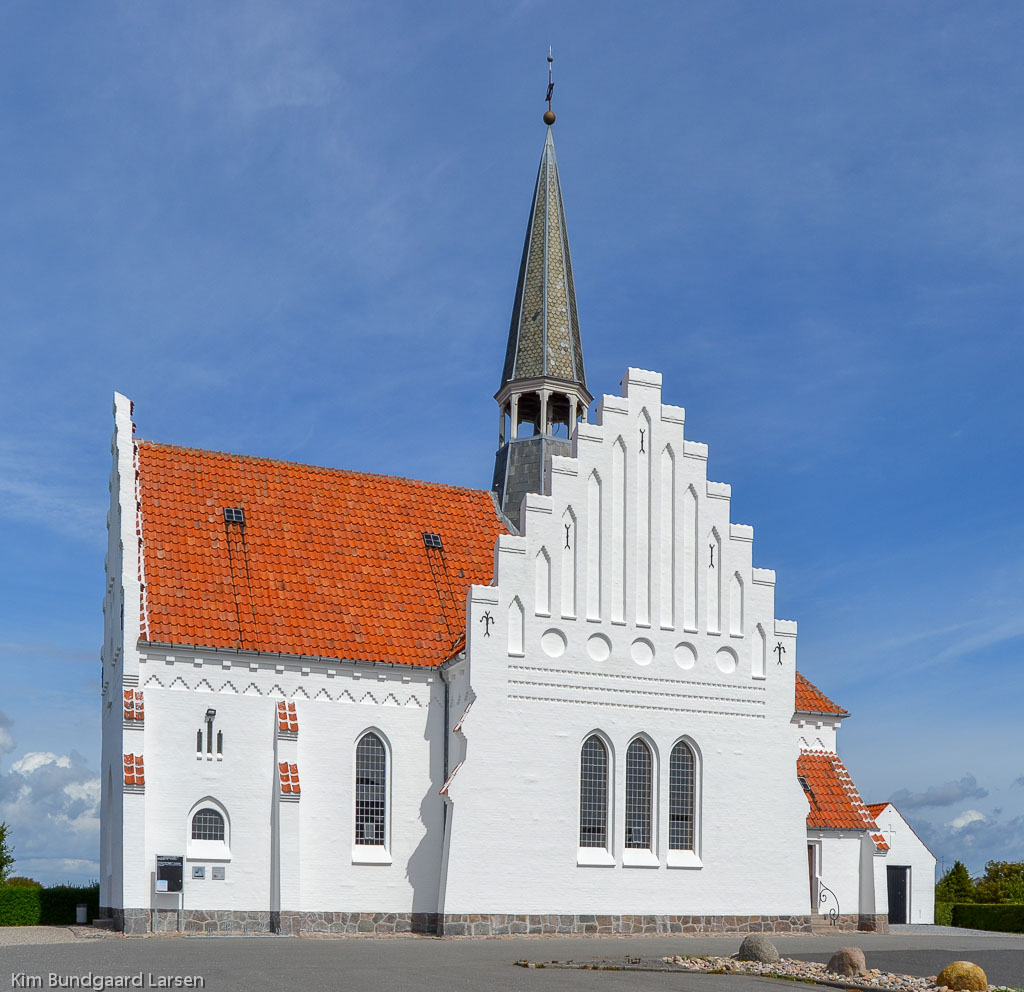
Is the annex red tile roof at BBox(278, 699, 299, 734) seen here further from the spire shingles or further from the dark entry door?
the dark entry door

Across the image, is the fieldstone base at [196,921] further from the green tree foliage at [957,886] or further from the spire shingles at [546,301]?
the green tree foliage at [957,886]

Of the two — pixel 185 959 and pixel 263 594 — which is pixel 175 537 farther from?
pixel 185 959

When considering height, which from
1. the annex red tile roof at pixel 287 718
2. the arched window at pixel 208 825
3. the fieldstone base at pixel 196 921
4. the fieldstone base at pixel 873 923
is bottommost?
the fieldstone base at pixel 873 923

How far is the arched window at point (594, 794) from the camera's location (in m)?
31.6

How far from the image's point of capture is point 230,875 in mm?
29484

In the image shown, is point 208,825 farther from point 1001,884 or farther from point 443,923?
point 1001,884

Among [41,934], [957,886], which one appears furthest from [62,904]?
[957,886]

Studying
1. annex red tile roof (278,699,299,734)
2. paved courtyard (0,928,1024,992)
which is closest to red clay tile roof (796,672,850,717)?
paved courtyard (0,928,1024,992)

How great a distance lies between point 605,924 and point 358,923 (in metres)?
6.09

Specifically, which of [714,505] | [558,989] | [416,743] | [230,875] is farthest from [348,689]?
[558,989]

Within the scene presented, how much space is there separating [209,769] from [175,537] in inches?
243

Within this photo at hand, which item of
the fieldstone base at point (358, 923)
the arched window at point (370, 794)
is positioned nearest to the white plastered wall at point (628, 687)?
the fieldstone base at point (358, 923)

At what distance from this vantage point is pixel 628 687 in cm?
3256

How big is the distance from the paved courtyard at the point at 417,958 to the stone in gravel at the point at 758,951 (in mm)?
2153
